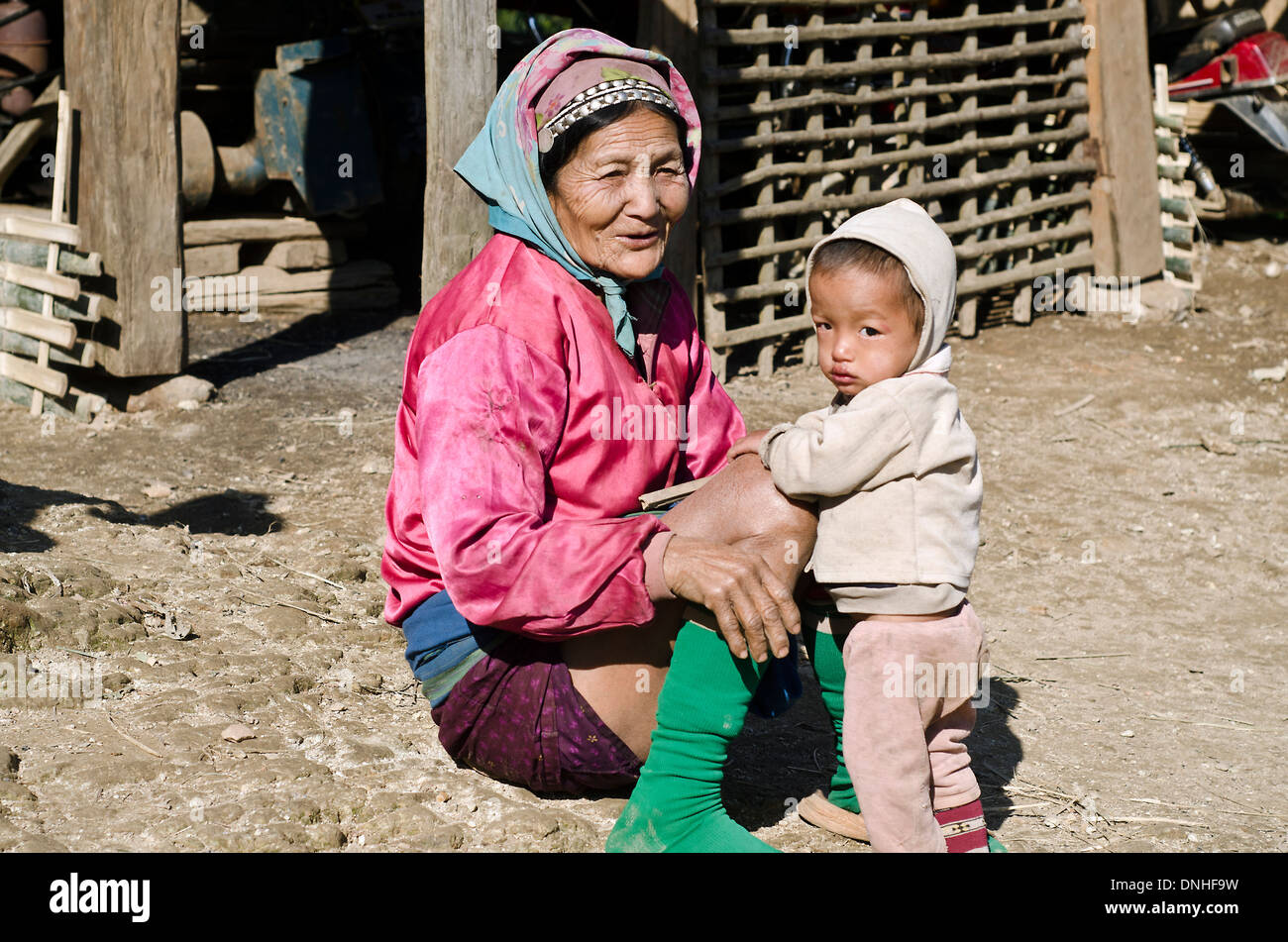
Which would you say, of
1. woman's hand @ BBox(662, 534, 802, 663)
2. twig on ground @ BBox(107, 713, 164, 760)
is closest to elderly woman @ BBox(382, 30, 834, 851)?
woman's hand @ BBox(662, 534, 802, 663)

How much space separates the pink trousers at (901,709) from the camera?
249 cm

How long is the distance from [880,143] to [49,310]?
499 cm

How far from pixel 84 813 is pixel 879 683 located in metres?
1.63

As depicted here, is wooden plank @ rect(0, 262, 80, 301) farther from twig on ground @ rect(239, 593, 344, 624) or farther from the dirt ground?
twig on ground @ rect(239, 593, 344, 624)

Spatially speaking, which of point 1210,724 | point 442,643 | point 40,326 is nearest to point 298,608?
point 442,643

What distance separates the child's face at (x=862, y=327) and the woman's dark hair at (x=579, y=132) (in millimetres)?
542

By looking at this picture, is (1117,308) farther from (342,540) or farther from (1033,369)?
(342,540)

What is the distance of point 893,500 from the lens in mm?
2494

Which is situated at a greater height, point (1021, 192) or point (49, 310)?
point (1021, 192)

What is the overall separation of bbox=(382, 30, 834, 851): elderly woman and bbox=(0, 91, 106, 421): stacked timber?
3728mm

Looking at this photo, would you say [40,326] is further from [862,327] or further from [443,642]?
[862,327]

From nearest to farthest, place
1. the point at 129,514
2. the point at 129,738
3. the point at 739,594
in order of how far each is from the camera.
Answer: the point at 739,594
the point at 129,738
the point at 129,514

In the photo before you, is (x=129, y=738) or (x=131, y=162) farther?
(x=131, y=162)

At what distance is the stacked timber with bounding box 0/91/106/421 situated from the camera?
5.91 metres
